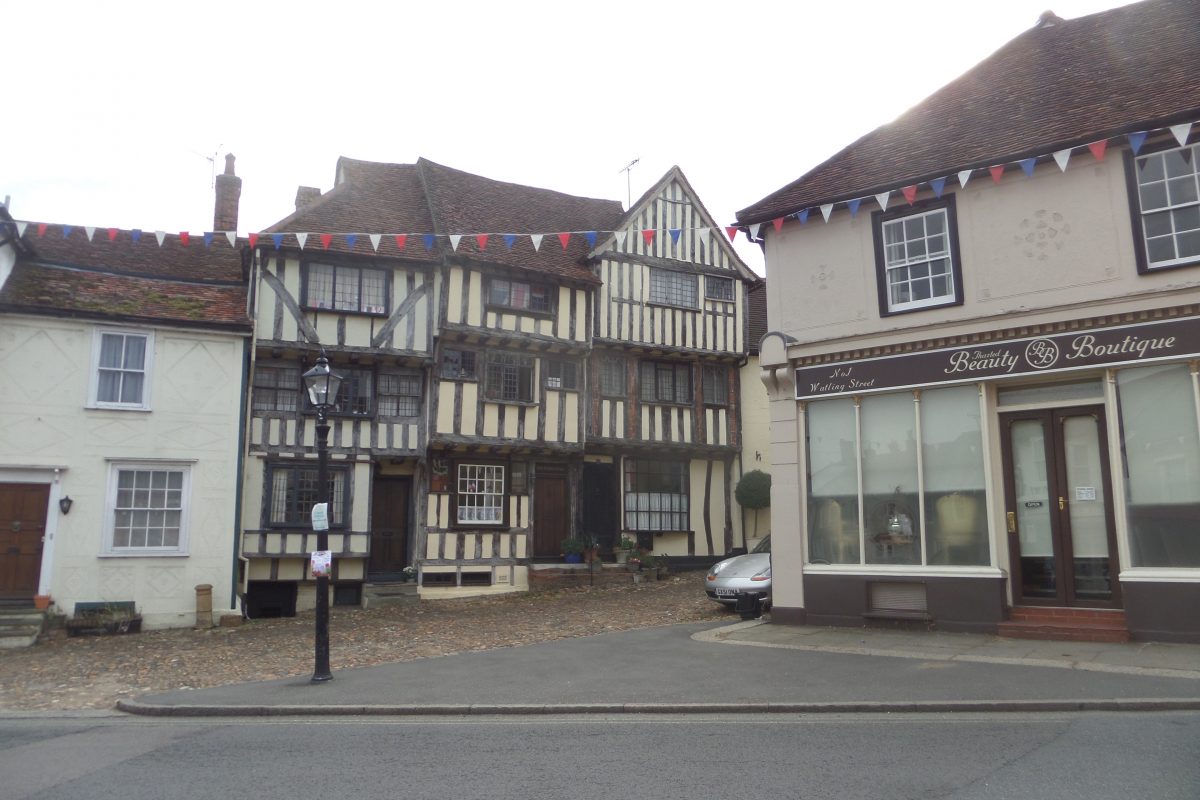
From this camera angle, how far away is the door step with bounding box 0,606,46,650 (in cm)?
1466

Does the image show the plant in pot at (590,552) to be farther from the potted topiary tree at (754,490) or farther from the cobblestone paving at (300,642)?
the potted topiary tree at (754,490)

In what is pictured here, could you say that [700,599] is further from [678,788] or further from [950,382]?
[678,788]

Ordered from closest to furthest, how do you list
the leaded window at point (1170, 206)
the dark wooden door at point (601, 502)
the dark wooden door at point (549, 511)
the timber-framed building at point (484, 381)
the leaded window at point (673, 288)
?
the leaded window at point (1170, 206), the timber-framed building at point (484, 381), the dark wooden door at point (549, 511), the dark wooden door at point (601, 502), the leaded window at point (673, 288)

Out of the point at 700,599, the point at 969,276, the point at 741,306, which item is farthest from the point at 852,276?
the point at 741,306

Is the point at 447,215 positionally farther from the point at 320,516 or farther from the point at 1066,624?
the point at 1066,624

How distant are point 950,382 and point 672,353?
38.9 ft

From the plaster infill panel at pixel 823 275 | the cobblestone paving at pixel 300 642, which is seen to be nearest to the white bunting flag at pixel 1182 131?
the plaster infill panel at pixel 823 275

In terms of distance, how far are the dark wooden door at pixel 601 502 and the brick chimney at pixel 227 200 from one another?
10.3 meters

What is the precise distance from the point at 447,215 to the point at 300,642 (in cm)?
1101

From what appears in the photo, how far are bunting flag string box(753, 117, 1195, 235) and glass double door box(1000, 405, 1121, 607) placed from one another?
9.81 feet

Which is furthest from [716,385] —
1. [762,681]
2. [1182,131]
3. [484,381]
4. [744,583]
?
[762,681]

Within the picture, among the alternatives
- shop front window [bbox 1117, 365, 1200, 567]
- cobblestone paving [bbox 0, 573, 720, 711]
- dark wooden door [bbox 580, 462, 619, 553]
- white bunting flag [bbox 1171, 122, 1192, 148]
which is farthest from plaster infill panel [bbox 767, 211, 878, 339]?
dark wooden door [bbox 580, 462, 619, 553]

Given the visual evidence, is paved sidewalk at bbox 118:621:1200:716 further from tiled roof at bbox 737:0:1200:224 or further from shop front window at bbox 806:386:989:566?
tiled roof at bbox 737:0:1200:224

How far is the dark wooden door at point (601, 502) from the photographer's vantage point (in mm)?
22266
